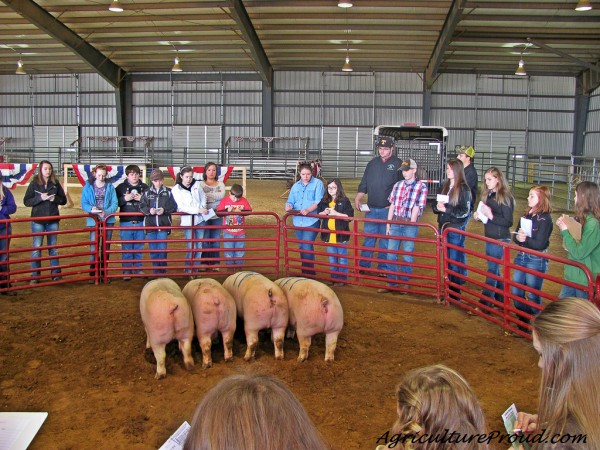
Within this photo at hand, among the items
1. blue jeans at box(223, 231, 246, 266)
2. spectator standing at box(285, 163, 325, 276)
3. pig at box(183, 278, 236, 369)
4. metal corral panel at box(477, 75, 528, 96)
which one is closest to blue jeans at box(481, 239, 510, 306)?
spectator standing at box(285, 163, 325, 276)

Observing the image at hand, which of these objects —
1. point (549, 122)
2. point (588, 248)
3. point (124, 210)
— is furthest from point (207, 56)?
point (588, 248)

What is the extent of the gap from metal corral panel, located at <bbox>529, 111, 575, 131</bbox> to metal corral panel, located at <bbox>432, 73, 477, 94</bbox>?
2875 mm

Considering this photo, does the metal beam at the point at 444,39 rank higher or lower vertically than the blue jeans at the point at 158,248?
higher

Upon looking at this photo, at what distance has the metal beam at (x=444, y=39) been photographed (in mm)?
16656

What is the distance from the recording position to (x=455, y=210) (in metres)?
6.81

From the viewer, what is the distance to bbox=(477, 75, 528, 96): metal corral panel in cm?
2464

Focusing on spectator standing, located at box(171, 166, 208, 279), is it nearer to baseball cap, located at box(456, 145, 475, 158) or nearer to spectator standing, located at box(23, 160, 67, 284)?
spectator standing, located at box(23, 160, 67, 284)

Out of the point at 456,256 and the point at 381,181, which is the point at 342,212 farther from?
the point at 456,256

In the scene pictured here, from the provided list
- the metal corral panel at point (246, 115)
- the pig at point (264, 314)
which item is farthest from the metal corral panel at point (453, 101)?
the pig at point (264, 314)

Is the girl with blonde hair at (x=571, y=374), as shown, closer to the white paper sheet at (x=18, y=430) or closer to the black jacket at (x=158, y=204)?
the white paper sheet at (x=18, y=430)

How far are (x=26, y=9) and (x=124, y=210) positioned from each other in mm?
12949

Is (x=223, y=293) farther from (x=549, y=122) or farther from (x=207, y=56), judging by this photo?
(x=549, y=122)

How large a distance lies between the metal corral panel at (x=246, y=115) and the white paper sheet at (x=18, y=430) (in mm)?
22930

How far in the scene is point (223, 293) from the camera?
5094mm
